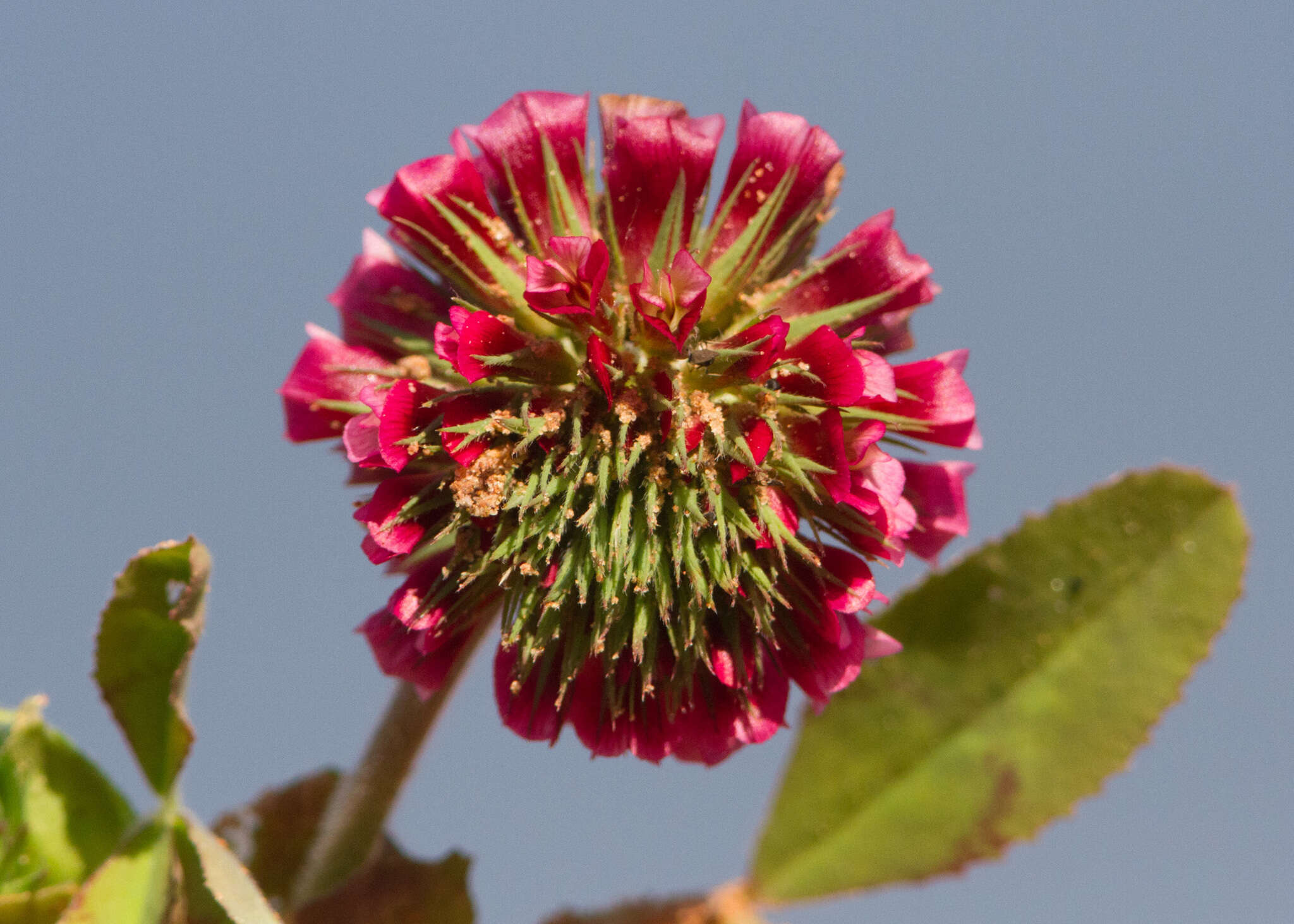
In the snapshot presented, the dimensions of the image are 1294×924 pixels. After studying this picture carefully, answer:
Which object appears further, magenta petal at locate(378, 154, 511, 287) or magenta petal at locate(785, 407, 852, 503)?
magenta petal at locate(378, 154, 511, 287)

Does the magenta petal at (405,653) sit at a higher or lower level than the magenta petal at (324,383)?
lower

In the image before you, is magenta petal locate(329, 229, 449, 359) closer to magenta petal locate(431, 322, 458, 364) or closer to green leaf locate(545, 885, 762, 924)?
magenta petal locate(431, 322, 458, 364)

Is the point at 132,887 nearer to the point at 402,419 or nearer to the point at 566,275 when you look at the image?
the point at 402,419

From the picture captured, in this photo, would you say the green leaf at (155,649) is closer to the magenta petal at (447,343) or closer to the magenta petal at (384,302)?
the magenta petal at (384,302)

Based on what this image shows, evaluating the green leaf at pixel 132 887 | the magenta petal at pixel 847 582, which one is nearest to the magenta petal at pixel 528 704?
the magenta petal at pixel 847 582

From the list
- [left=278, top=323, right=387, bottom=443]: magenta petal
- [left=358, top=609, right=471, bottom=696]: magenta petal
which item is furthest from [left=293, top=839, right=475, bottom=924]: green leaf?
[left=278, top=323, right=387, bottom=443]: magenta petal

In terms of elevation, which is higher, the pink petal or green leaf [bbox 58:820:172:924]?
the pink petal

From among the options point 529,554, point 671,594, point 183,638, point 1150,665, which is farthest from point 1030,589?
point 183,638

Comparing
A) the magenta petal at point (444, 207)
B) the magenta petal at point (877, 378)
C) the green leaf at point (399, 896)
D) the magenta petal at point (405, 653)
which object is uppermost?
the magenta petal at point (444, 207)
